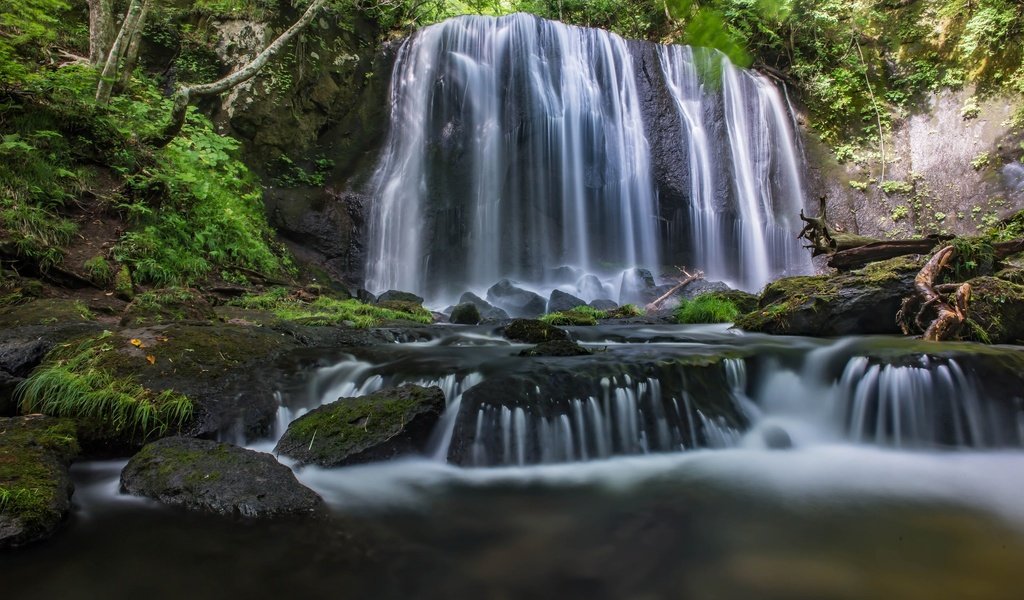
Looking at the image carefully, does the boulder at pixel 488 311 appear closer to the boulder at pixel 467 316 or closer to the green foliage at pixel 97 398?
the boulder at pixel 467 316

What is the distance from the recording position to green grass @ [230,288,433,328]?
7.44m

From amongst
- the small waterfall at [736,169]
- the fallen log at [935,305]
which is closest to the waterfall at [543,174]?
the small waterfall at [736,169]

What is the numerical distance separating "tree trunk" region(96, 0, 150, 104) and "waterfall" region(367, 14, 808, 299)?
6662 millimetres

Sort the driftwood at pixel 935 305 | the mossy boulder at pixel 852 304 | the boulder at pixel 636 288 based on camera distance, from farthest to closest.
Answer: the boulder at pixel 636 288, the mossy boulder at pixel 852 304, the driftwood at pixel 935 305

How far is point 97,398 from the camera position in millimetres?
3674

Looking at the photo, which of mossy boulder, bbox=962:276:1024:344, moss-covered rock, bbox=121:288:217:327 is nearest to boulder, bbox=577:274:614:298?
mossy boulder, bbox=962:276:1024:344

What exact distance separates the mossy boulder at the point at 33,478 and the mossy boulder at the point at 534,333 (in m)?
4.85

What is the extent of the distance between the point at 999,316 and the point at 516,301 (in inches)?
312

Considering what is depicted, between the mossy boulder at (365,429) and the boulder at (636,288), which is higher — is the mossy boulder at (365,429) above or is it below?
below

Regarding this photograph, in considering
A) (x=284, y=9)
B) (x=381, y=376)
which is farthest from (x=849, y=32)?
(x=381, y=376)

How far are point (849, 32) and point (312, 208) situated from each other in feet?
59.0

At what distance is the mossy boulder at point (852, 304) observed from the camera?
647 cm

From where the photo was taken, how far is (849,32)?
1694 centimetres

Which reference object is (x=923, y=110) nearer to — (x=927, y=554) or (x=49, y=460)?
(x=927, y=554)
